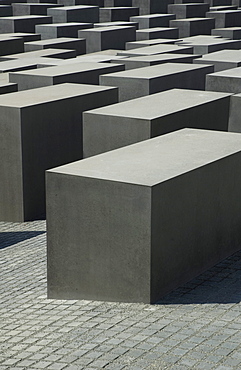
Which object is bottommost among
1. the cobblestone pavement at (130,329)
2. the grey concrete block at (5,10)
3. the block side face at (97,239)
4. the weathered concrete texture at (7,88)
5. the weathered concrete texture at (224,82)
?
the cobblestone pavement at (130,329)

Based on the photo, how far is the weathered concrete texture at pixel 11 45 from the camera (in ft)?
75.4

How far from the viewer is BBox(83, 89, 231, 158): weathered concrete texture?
11.8m

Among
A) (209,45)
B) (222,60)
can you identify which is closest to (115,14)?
(209,45)

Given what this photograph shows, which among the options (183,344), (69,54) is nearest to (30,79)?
(69,54)

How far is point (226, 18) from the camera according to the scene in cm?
3269

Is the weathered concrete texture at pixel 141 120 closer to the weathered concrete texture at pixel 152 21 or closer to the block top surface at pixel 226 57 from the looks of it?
the block top surface at pixel 226 57

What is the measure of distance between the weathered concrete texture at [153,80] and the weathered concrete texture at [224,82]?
95 cm

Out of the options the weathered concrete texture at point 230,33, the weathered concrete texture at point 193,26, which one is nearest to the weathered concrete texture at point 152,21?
the weathered concrete texture at point 193,26

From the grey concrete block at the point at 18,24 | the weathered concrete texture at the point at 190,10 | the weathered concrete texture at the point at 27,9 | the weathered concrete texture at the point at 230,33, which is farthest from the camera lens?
the weathered concrete texture at the point at 190,10

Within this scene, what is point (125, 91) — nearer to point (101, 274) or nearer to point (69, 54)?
point (69, 54)

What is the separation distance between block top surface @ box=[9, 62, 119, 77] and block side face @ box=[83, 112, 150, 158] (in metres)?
4.51

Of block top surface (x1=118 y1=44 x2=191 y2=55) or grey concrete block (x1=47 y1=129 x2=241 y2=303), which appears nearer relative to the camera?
grey concrete block (x1=47 y1=129 x2=241 y2=303)

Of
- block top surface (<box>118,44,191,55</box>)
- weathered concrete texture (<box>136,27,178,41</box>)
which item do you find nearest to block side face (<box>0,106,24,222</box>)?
block top surface (<box>118,44,191,55</box>)

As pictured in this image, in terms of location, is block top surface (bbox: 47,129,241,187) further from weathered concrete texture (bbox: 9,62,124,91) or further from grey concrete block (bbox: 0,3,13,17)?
grey concrete block (bbox: 0,3,13,17)
